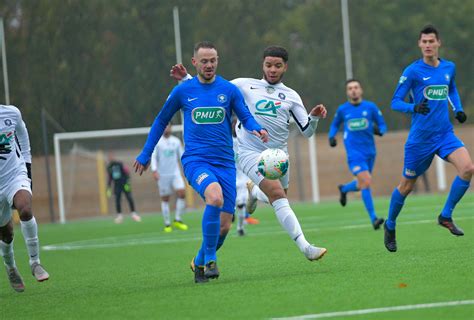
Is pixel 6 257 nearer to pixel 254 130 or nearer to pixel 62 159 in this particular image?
pixel 254 130

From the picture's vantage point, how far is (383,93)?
32.2m

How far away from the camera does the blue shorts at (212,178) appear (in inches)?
351

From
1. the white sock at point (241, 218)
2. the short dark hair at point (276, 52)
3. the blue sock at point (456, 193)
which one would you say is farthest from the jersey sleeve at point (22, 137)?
the white sock at point (241, 218)

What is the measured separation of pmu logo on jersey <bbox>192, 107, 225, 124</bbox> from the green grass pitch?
1.53m

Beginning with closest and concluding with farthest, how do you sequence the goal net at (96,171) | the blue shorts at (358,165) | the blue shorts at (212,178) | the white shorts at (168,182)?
the blue shorts at (212,178) < the blue shorts at (358,165) < the white shorts at (168,182) < the goal net at (96,171)

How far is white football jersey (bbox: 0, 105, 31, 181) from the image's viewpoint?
949cm

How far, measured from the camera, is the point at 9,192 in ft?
31.0

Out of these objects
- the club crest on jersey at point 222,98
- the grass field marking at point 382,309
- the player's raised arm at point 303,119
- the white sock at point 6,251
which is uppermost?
the club crest on jersey at point 222,98

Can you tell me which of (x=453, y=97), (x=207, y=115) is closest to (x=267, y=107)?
(x=207, y=115)

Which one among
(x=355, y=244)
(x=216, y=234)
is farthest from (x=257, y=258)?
(x=216, y=234)

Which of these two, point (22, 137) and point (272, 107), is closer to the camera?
point (22, 137)

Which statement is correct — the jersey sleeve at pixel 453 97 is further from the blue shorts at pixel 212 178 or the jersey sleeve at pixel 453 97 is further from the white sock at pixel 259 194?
the blue shorts at pixel 212 178

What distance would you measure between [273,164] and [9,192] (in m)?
2.62

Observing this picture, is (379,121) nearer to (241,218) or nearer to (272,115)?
(241,218)
